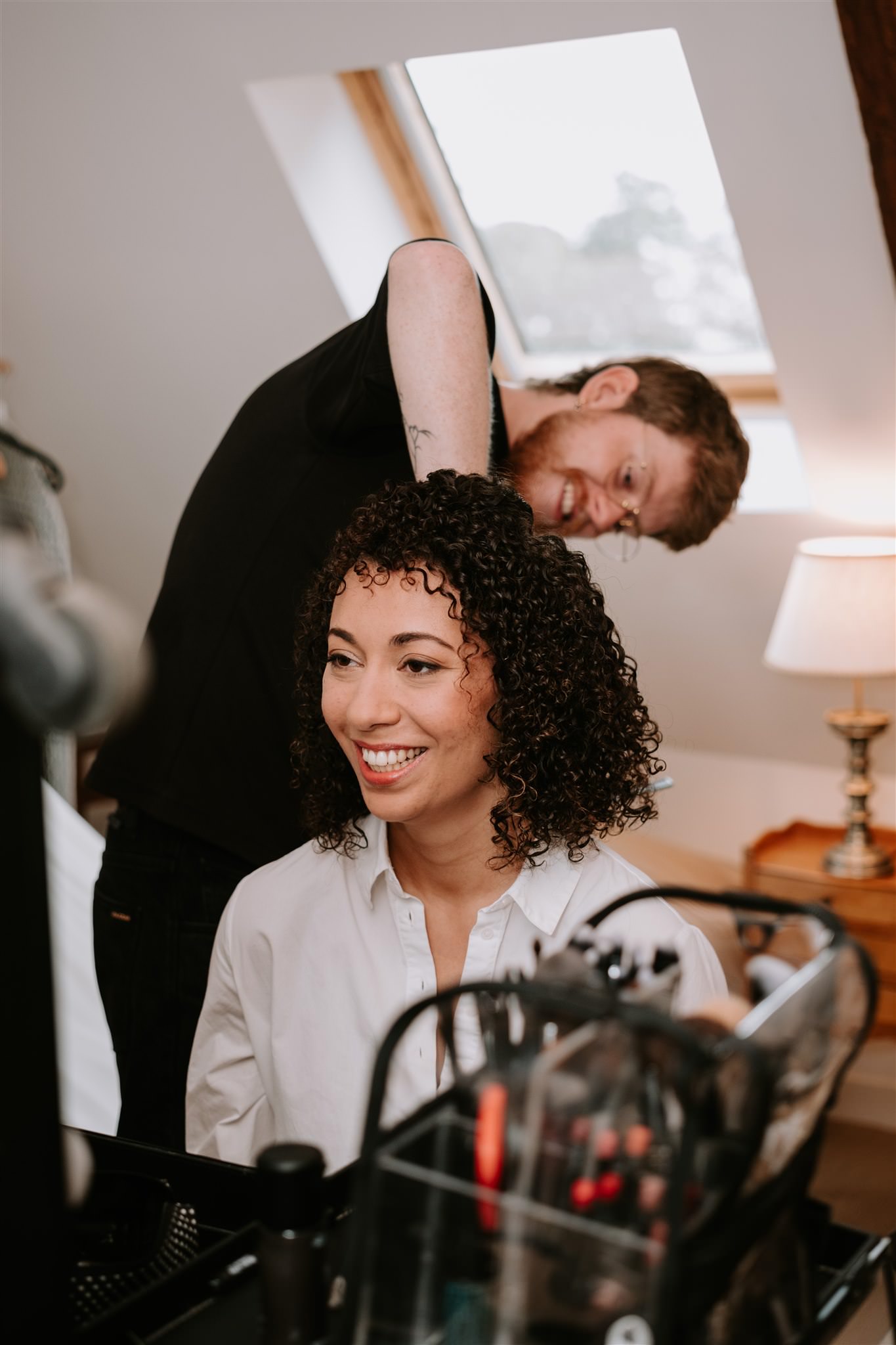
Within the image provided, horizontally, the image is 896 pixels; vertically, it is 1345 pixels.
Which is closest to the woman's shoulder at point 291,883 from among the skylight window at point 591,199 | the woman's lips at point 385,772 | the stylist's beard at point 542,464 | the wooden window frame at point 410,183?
the woman's lips at point 385,772

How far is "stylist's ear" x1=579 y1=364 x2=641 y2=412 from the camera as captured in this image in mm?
1681

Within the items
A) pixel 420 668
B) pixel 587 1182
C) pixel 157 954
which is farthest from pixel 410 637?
pixel 587 1182

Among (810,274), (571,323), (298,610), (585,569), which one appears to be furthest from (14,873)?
(571,323)

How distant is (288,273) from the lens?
2926 mm

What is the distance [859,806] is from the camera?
3154 millimetres

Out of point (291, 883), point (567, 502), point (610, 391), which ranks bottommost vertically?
point (291, 883)

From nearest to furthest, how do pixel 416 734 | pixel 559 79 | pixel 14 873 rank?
pixel 14 873 → pixel 416 734 → pixel 559 79

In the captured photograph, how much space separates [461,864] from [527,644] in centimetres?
22

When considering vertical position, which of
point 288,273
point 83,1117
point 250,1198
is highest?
point 288,273

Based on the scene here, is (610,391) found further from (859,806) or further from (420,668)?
(859,806)

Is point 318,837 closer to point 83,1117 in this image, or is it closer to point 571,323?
point 83,1117

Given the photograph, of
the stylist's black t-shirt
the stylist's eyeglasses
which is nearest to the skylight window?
the stylist's eyeglasses

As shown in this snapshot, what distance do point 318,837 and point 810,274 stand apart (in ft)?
5.32

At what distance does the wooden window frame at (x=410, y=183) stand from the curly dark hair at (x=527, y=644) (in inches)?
66.4
